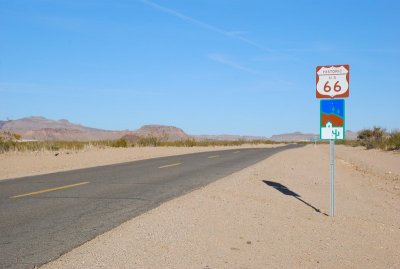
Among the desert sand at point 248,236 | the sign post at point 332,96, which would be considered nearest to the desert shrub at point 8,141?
the desert sand at point 248,236

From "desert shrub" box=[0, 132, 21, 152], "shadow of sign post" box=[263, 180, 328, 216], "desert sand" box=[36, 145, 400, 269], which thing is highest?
"desert shrub" box=[0, 132, 21, 152]

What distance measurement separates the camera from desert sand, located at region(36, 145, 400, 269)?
5547 millimetres

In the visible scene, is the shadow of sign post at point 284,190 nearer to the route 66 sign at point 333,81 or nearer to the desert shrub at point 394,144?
the route 66 sign at point 333,81

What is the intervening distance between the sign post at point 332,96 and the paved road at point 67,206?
3.93m

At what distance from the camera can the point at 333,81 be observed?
340 inches

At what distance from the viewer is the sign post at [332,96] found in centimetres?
857

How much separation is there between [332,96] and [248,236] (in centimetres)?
359

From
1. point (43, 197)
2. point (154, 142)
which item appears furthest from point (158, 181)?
point (154, 142)

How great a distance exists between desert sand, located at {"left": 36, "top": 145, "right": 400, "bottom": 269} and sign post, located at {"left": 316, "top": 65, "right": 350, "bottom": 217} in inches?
50.3

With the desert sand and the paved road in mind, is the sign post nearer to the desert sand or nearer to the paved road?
the desert sand

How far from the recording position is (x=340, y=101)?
28.3 ft

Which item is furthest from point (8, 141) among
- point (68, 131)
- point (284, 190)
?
point (68, 131)

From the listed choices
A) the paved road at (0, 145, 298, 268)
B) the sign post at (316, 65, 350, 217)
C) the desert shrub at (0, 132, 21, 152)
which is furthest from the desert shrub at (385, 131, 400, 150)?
the sign post at (316, 65, 350, 217)

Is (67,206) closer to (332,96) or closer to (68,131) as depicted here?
(332,96)
